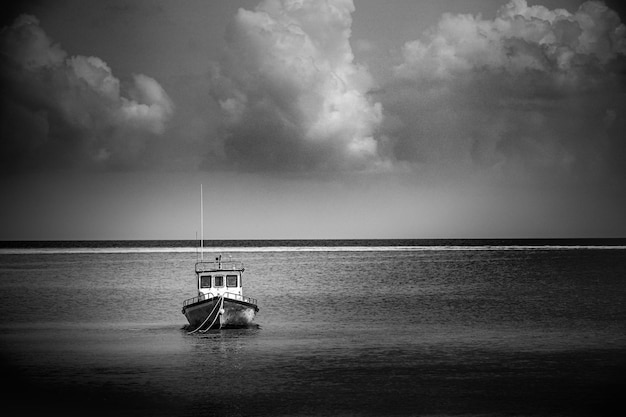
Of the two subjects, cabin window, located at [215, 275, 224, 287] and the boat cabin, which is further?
cabin window, located at [215, 275, 224, 287]

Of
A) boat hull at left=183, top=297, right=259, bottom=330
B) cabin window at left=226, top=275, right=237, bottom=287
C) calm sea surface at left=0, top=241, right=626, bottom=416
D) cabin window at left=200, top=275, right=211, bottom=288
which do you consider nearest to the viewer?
calm sea surface at left=0, top=241, right=626, bottom=416

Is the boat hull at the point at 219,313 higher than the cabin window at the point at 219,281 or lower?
lower

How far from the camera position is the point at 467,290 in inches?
3735

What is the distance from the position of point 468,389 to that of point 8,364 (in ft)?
74.5

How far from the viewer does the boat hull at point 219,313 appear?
5294 centimetres

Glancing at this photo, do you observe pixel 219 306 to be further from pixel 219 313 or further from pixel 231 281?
pixel 231 281

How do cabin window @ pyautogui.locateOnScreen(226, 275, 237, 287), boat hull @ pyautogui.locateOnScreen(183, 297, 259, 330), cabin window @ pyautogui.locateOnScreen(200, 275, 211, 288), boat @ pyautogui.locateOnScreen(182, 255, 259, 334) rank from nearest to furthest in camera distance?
boat hull @ pyautogui.locateOnScreen(183, 297, 259, 330), boat @ pyautogui.locateOnScreen(182, 255, 259, 334), cabin window @ pyautogui.locateOnScreen(200, 275, 211, 288), cabin window @ pyautogui.locateOnScreen(226, 275, 237, 287)

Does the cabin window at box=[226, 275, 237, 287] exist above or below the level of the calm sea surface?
above

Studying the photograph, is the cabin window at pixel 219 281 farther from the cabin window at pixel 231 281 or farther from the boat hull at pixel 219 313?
the boat hull at pixel 219 313

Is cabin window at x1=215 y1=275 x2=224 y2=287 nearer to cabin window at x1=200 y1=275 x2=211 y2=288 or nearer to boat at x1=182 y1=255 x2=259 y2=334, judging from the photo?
boat at x1=182 y1=255 x2=259 y2=334

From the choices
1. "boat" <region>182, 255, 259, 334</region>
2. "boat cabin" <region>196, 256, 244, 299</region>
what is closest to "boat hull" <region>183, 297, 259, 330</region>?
"boat" <region>182, 255, 259, 334</region>

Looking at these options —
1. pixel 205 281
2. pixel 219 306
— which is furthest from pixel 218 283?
pixel 219 306

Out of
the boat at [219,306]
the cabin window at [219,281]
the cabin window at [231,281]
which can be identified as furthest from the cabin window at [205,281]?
the cabin window at [231,281]

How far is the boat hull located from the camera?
174 ft
